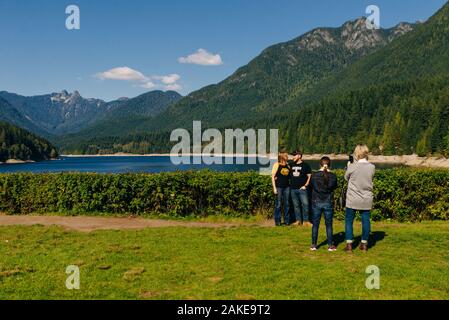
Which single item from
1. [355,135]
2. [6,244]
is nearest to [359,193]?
[6,244]

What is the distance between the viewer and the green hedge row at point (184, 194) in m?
16.9

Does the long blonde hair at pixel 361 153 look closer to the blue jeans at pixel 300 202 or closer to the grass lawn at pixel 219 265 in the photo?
the grass lawn at pixel 219 265

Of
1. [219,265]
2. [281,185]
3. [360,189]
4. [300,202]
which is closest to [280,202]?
[281,185]

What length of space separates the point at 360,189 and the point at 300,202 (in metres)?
4.75

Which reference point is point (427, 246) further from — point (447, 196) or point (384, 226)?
point (447, 196)

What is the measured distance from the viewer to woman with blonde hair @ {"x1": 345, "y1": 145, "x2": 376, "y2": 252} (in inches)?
436

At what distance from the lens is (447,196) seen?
55.1 feet

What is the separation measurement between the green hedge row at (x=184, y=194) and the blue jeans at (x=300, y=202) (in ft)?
7.46

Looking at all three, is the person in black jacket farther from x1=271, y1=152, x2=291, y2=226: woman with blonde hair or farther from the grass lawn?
x1=271, y1=152, x2=291, y2=226: woman with blonde hair

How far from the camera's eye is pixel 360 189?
11.2 metres

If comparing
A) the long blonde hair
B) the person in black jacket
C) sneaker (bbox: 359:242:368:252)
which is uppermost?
the long blonde hair

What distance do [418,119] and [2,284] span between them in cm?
15813

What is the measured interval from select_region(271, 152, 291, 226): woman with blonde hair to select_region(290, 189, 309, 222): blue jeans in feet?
1.04

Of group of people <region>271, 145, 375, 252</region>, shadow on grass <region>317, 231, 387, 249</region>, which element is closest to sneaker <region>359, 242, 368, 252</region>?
group of people <region>271, 145, 375, 252</region>
